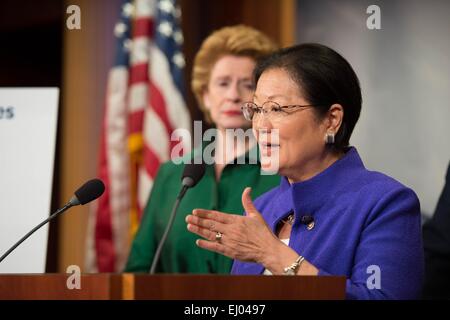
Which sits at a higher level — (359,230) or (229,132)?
(229,132)

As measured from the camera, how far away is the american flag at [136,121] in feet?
13.8

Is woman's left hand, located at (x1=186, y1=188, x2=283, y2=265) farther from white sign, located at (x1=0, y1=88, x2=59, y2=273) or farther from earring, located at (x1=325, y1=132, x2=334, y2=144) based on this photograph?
white sign, located at (x1=0, y1=88, x2=59, y2=273)

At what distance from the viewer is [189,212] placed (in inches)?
126

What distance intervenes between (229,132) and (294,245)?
1.19m

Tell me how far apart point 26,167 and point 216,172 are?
80cm

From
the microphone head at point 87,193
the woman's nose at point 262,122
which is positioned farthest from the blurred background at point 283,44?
the microphone head at point 87,193

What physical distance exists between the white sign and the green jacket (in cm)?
55

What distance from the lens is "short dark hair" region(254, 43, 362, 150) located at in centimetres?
217

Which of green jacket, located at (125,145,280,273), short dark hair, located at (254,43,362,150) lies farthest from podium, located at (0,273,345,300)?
green jacket, located at (125,145,280,273)

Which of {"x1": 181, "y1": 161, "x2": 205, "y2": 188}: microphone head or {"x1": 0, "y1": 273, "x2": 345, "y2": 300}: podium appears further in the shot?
{"x1": 181, "y1": 161, "x2": 205, "y2": 188}: microphone head

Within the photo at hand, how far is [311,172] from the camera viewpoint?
225cm

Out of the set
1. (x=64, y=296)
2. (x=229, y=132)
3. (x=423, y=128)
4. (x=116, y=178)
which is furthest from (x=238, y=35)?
(x=64, y=296)

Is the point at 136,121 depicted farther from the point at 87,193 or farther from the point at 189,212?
the point at 87,193
